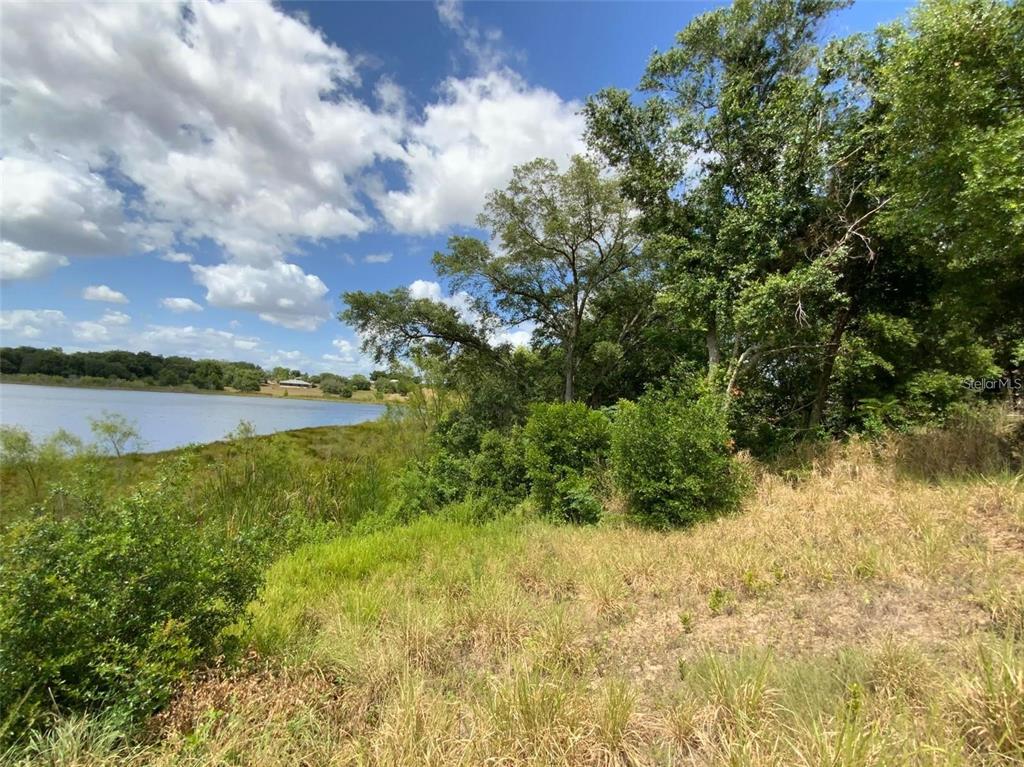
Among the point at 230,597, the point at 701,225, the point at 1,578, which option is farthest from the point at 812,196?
the point at 1,578

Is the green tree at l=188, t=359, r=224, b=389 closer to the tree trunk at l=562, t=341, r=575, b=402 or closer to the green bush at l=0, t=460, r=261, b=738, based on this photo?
the tree trunk at l=562, t=341, r=575, b=402

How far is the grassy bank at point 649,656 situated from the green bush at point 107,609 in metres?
0.19

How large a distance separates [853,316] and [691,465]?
6.16m

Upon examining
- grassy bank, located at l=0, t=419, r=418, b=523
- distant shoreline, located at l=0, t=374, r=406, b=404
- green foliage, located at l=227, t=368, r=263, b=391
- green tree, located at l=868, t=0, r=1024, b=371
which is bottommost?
grassy bank, located at l=0, t=419, r=418, b=523

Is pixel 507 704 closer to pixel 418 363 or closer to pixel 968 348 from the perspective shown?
pixel 968 348

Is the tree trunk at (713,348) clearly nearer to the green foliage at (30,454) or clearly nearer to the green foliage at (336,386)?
the green foliage at (30,454)

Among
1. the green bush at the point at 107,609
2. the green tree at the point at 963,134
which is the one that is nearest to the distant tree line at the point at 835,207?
the green tree at the point at 963,134

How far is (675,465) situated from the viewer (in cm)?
678

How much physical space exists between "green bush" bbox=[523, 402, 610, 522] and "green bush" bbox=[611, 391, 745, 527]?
1.17m

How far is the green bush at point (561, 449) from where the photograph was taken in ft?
27.7

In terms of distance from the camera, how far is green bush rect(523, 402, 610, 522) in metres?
8.45

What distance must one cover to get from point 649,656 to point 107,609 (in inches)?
127

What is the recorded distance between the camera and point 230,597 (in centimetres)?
297

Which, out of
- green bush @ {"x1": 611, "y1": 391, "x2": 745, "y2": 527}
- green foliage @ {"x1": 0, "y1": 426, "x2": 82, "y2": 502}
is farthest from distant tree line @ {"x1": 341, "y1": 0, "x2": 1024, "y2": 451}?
green foliage @ {"x1": 0, "y1": 426, "x2": 82, "y2": 502}
